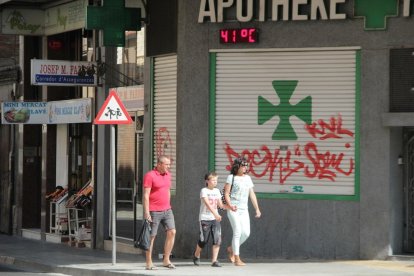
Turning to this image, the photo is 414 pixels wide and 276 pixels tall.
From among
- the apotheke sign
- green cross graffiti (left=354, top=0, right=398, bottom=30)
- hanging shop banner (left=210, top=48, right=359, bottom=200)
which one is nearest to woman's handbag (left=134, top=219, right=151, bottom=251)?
hanging shop banner (left=210, top=48, right=359, bottom=200)

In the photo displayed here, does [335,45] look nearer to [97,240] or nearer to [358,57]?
[358,57]

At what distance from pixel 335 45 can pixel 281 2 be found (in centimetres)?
125

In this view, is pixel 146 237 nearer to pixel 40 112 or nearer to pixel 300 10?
pixel 300 10

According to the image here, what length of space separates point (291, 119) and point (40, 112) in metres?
8.32

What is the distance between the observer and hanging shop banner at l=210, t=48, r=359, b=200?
1886cm

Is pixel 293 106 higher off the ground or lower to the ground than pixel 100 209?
higher

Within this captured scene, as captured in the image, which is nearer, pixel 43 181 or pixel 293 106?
pixel 293 106

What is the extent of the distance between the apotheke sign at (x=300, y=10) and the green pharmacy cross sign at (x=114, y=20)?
1.98m

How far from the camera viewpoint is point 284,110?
19.2m

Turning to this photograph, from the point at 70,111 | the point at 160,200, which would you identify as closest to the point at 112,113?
the point at 160,200

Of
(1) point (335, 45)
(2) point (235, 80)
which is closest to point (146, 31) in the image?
(2) point (235, 80)

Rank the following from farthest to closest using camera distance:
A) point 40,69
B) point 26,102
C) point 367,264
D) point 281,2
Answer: point 26,102 < point 40,69 < point 281,2 < point 367,264

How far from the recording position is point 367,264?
17922mm

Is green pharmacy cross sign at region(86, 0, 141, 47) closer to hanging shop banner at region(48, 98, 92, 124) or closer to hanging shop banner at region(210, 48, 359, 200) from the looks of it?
hanging shop banner at region(210, 48, 359, 200)
